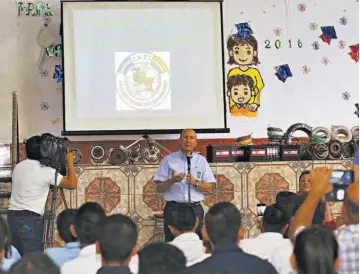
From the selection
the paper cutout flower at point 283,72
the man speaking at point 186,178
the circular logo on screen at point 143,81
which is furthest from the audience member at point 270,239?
the paper cutout flower at point 283,72

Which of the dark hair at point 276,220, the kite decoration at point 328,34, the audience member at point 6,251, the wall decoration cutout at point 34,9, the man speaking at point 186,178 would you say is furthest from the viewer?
the kite decoration at point 328,34

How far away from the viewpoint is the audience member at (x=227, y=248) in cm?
285

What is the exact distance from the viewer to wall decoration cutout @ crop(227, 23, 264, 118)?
785cm

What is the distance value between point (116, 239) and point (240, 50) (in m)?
5.24

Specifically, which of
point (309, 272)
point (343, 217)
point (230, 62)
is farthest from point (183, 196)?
point (309, 272)

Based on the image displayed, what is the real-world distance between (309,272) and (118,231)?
30.4 inches

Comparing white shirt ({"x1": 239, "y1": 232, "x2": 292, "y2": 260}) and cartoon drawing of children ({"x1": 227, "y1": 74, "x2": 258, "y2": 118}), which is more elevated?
cartoon drawing of children ({"x1": 227, "y1": 74, "x2": 258, "y2": 118})

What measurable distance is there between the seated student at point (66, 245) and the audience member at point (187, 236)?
0.50 meters

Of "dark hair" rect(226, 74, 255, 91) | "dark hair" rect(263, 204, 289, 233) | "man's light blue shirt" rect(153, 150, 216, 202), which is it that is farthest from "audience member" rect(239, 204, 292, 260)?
"dark hair" rect(226, 74, 255, 91)

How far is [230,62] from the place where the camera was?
787cm

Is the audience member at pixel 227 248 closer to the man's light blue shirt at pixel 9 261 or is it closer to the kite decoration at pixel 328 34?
the man's light blue shirt at pixel 9 261

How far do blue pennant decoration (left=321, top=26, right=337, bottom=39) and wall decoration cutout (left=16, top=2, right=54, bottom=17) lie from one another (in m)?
2.94

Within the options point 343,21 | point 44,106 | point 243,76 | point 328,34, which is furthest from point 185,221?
point 343,21

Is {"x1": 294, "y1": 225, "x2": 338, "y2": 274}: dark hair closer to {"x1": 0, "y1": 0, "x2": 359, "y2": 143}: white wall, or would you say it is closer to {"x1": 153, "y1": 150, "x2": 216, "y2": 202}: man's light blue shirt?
{"x1": 153, "y1": 150, "x2": 216, "y2": 202}: man's light blue shirt
